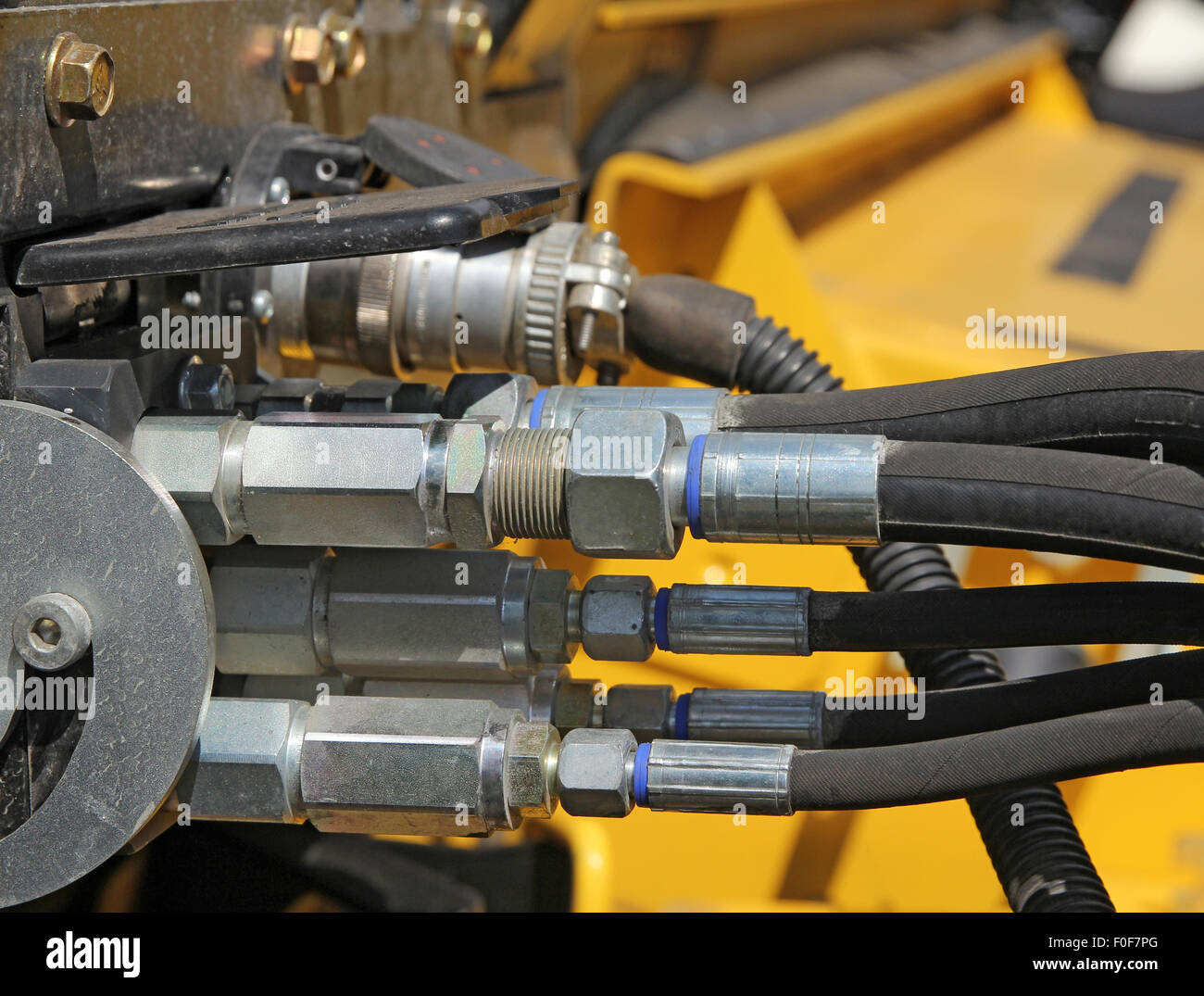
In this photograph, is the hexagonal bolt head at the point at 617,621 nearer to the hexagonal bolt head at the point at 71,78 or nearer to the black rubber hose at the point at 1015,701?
the black rubber hose at the point at 1015,701

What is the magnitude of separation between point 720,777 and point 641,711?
0.31 ft

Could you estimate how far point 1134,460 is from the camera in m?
0.64

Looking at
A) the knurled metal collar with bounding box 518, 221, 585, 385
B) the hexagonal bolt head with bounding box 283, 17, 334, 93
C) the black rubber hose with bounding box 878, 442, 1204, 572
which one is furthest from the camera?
the hexagonal bolt head with bounding box 283, 17, 334, 93

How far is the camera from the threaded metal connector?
0.69 meters

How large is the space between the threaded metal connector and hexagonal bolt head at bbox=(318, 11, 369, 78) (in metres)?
0.47

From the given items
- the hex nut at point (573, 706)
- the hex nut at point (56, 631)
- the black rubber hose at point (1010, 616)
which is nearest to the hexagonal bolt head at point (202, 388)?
the hex nut at point (56, 631)

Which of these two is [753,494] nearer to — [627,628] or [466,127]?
[627,628]

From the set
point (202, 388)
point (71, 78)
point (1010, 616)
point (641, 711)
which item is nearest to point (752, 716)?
point (641, 711)

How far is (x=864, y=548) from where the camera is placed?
0.90 meters

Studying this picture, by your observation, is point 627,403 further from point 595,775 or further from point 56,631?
point 56,631

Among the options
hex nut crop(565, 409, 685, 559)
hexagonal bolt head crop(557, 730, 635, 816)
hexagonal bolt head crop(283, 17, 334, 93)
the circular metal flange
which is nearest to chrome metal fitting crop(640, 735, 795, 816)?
hexagonal bolt head crop(557, 730, 635, 816)

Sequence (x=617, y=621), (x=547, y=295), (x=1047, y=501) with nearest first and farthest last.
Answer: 1. (x=1047, y=501)
2. (x=617, y=621)
3. (x=547, y=295)

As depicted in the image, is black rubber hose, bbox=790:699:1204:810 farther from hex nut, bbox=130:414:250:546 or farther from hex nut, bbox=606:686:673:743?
hex nut, bbox=130:414:250:546

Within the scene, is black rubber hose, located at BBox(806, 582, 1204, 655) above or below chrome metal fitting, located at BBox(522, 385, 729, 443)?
below
